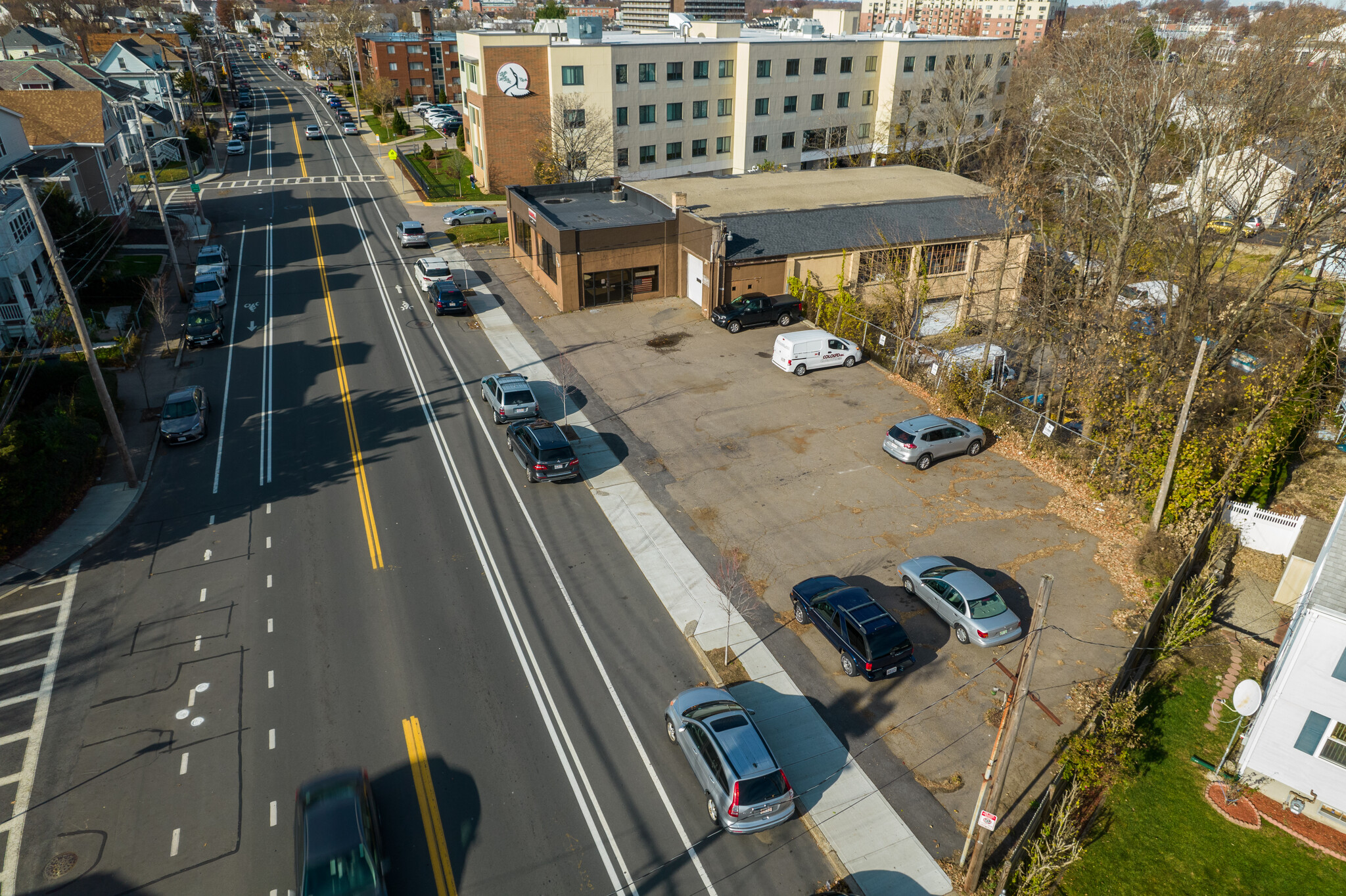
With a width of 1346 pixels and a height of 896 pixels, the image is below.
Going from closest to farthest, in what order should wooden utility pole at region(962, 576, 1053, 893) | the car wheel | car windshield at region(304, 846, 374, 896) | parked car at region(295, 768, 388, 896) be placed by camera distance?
wooden utility pole at region(962, 576, 1053, 893)
car windshield at region(304, 846, 374, 896)
parked car at region(295, 768, 388, 896)
the car wheel

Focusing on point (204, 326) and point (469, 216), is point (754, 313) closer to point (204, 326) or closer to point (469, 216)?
point (204, 326)

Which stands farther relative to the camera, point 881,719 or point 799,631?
point 799,631

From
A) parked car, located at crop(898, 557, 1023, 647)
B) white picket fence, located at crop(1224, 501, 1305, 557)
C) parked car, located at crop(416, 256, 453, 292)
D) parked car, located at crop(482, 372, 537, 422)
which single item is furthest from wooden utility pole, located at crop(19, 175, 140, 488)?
white picket fence, located at crop(1224, 501, 1305, 557)

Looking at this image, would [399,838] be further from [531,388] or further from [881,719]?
[531,388]

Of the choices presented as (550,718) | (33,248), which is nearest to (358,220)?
(33,248)

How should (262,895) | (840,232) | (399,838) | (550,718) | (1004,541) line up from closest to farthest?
1. (262,895)
2. (399,838)
3. (550,718)
4. (1004,541)
5. (840,232)

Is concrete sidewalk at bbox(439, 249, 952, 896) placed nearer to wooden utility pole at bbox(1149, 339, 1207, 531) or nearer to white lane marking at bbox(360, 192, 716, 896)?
white lane marking at bbox(360, 192, 716, 896)

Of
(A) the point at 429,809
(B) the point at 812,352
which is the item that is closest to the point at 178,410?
(A) the point at 429,809
